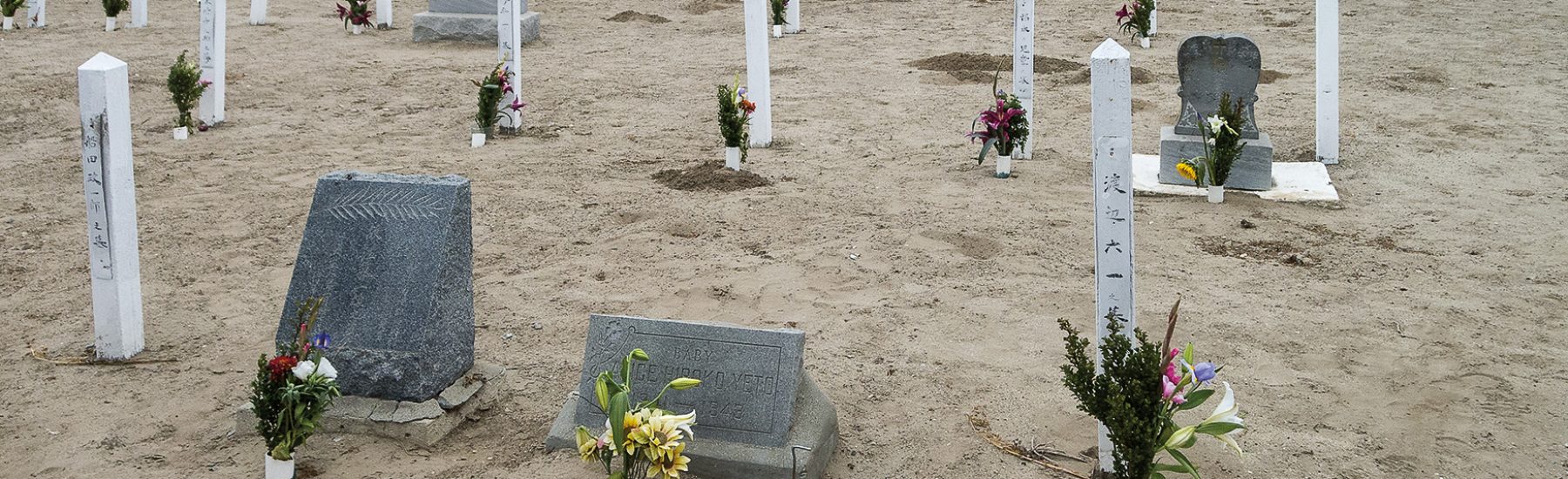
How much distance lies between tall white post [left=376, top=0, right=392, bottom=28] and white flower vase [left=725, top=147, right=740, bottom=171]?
752 cm

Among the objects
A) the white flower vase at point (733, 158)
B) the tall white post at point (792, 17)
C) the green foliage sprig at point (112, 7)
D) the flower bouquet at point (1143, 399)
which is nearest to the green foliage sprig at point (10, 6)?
the green foliage sprig at point (112, 7)

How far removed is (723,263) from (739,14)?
929 cm

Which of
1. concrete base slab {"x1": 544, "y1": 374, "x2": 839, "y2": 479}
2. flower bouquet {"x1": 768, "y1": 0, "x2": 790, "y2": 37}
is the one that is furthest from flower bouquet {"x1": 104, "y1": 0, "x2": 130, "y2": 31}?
concrete base slab {"x1": 544, "y1": 374, "x2": 839, "y2": 479}

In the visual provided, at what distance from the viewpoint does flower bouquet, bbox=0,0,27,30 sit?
1396 cm

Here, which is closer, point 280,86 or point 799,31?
point 280,86

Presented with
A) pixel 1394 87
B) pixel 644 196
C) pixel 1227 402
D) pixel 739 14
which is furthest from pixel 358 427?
pixel 739 14

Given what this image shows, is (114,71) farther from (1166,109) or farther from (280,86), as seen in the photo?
(1166,109)

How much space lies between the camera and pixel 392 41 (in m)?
14.0

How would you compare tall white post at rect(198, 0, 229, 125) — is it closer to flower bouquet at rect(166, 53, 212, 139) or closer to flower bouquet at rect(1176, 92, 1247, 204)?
flower bouquet at rect(166, 53, 212, 139)

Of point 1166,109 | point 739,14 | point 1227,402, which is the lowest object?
point 1227,402

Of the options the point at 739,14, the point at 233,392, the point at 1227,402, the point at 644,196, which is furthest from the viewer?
the point at 739,14

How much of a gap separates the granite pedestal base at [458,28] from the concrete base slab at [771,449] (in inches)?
385

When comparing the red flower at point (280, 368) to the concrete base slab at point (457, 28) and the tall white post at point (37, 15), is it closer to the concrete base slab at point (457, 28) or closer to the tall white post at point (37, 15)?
the concrete base slab at point (457, 28)

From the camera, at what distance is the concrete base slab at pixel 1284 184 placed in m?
8.13
